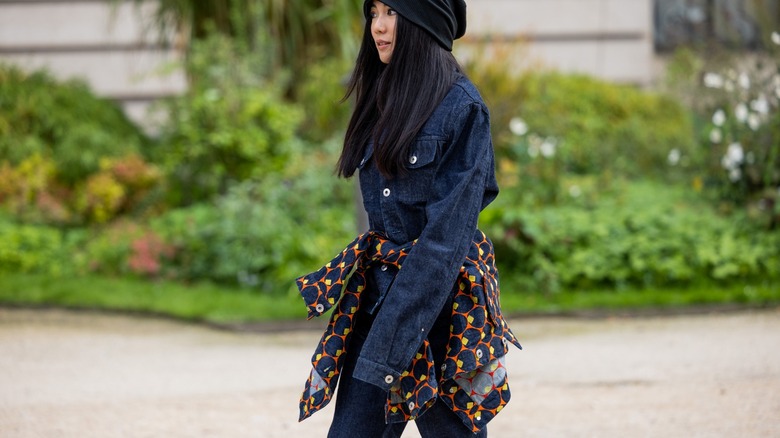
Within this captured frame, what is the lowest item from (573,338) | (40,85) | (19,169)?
(573,338)

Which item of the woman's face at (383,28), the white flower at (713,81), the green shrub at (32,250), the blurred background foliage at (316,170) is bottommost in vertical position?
the green shrub at (32,250)

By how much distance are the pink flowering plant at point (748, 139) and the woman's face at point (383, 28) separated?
552 centimetres

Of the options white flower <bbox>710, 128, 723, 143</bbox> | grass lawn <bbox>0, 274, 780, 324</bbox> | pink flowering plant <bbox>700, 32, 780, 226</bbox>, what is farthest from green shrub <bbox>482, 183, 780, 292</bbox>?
white flower <bbox>710, 128, 723, 143</bbox>

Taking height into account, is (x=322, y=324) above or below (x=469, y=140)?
below

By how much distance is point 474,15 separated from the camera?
40.2 ft

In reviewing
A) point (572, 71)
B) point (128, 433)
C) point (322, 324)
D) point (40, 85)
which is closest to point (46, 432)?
point (128, 433)

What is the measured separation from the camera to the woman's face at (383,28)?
2869 millimetres

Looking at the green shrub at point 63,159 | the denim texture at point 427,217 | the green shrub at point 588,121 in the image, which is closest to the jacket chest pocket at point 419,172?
the denim texture at point 427,217

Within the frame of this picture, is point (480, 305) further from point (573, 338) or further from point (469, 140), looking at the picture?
point (573, 338)

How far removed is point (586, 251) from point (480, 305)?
5016mm

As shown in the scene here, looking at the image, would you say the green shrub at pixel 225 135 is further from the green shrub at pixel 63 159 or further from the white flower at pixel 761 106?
the white flower at pixel 761 106

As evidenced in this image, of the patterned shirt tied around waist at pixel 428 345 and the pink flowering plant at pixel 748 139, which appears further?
the pink flowering plant at pixel 748 139

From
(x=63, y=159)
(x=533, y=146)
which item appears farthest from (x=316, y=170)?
(x=63, y=159)

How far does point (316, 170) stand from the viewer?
8.71 meters
